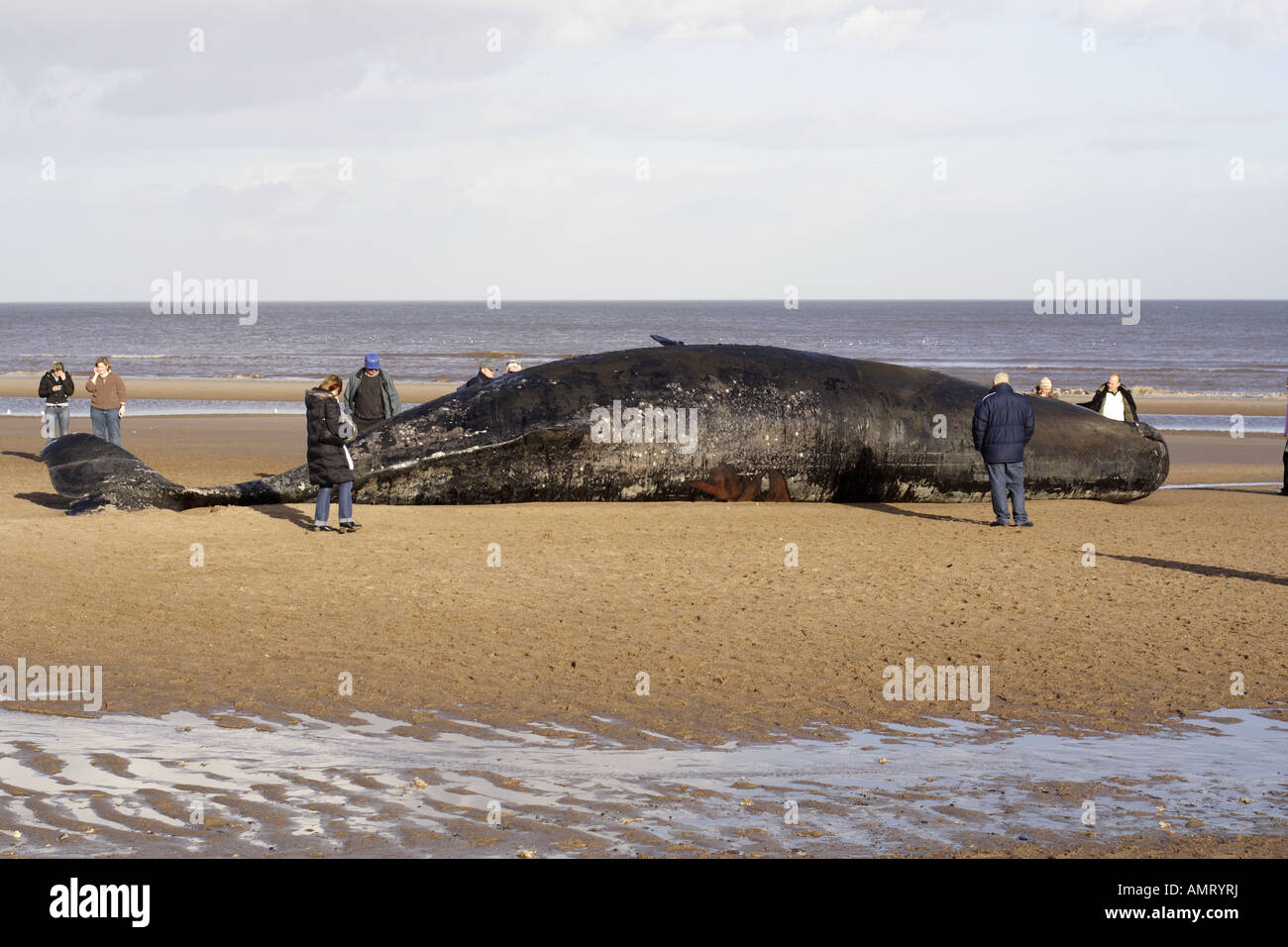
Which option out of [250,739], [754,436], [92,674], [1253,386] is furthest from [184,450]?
[1253,386]

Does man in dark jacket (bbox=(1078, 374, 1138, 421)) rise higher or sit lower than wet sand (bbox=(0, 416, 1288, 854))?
higher

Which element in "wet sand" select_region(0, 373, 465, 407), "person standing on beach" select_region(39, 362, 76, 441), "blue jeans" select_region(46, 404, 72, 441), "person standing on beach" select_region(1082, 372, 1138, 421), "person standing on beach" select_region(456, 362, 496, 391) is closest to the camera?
"person standing on beach" select_region(456, 362, 496, 391)

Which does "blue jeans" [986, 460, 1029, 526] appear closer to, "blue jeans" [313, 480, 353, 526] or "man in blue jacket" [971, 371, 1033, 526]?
"man in blue jacket" [971, 371, 1033, 526]

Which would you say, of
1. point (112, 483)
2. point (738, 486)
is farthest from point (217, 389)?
point (738, 486)

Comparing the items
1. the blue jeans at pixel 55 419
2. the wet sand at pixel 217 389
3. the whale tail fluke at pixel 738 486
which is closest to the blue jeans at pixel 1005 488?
the whale tail fluke at pixel 738 486

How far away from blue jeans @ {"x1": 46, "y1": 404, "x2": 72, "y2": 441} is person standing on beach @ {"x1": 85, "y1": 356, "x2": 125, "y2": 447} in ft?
6.76

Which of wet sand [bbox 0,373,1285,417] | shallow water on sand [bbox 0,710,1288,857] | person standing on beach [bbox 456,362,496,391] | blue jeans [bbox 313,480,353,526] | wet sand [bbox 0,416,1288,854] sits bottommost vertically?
shallow water on sand [bbox 0,710,1288,857]

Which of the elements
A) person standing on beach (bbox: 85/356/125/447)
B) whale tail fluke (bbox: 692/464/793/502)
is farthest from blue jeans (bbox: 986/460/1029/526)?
person standing on beach (bbox: 85/356/125/447)

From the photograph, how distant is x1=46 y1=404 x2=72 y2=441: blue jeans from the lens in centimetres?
2147

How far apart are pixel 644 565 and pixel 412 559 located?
219 centimetres

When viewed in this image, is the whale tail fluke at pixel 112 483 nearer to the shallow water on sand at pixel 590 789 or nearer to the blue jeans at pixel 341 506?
the blue jeans at pixel 341 506

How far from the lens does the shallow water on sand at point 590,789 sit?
5.48 metres

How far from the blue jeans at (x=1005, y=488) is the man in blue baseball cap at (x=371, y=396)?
24.4 ft

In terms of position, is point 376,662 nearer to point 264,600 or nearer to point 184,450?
point 264,600
